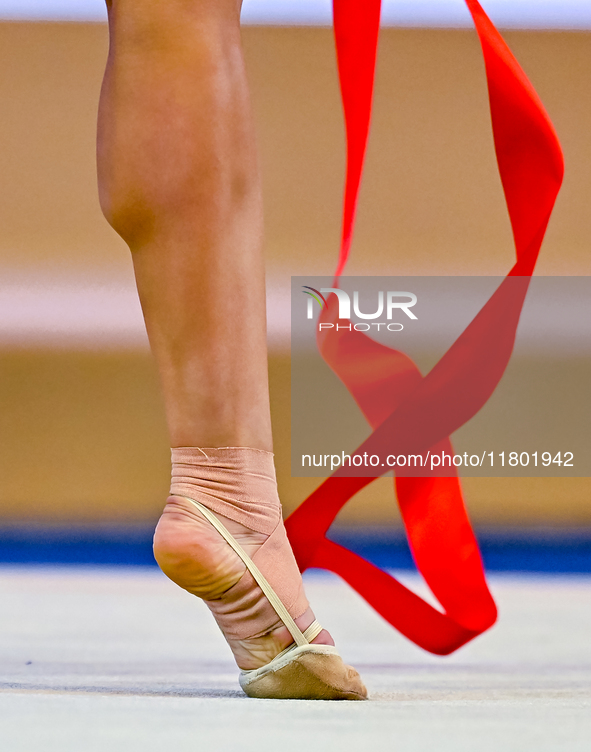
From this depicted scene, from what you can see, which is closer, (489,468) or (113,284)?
(113,284)

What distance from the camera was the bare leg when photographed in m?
0.56

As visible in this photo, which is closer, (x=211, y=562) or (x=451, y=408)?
(x=211, y=562)

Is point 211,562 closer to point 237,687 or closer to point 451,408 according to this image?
point 237,687

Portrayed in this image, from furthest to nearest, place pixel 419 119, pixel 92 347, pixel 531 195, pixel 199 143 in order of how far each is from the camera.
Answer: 1. pixel 419 119
2. pixel 92 347
3. pixel 531 195
4. pixel 199 143

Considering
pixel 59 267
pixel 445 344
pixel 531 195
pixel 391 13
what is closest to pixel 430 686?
pixel 531 195

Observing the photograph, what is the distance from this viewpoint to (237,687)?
63 cm

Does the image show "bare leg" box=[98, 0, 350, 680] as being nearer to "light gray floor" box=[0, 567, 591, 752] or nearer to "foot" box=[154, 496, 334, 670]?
"foot" box=[154, 496, 334, 670]

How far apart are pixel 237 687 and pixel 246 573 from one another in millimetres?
113

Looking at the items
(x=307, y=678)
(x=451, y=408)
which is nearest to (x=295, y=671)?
(x=307, y=678)

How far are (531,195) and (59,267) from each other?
6.49 feet

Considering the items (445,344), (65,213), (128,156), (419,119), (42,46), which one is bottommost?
(445,344)

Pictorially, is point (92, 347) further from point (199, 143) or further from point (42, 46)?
point (199, 143)

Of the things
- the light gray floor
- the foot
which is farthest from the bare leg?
the light gray floor

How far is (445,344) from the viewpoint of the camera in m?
2.43
